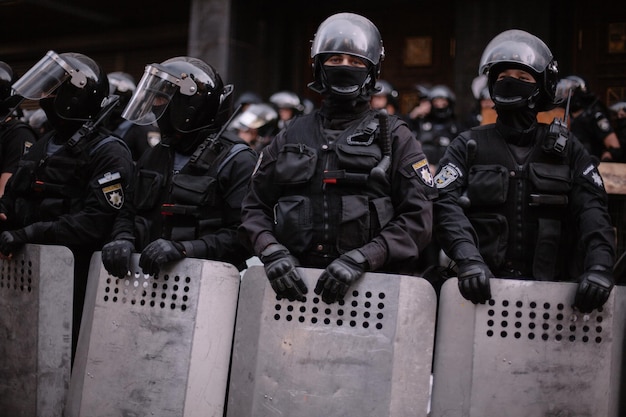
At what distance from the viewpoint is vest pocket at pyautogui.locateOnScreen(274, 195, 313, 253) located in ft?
12.3

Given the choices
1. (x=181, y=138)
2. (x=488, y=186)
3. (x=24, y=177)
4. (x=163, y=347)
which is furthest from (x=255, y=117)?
(x=163, y=347)

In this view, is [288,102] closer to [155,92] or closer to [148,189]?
[155,92]

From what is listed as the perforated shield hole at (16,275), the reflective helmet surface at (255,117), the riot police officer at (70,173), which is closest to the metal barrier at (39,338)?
the perforated shield hole at (16,275)

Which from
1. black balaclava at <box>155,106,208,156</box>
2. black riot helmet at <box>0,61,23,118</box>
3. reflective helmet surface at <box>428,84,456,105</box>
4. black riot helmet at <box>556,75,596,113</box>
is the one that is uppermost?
reflective helmet surface at <box>428,84,456,105</box>

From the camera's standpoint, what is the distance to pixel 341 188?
3748 millimetres

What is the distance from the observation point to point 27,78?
4.76 m

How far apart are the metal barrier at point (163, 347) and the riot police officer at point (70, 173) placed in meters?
0.72

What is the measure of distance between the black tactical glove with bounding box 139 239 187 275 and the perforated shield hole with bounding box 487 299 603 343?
1.52 metres

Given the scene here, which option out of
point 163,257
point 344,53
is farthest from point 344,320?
point 344,53

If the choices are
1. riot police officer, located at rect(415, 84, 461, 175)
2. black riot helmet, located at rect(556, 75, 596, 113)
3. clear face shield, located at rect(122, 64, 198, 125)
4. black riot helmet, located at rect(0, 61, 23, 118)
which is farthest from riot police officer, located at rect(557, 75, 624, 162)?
black riot helmet, located at rect(0, 61, 23, 118)

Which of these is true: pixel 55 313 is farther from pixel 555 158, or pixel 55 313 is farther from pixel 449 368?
pixel 555 158

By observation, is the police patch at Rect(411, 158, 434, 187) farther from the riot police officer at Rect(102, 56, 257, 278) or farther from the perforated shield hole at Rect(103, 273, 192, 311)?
the perforated shield hole at Rect(103, 273, 192, 311)

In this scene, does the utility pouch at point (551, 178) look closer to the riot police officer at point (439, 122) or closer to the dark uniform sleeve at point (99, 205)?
the dark uniform sleeve at point (99, 205)

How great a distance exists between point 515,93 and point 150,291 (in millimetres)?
2115
